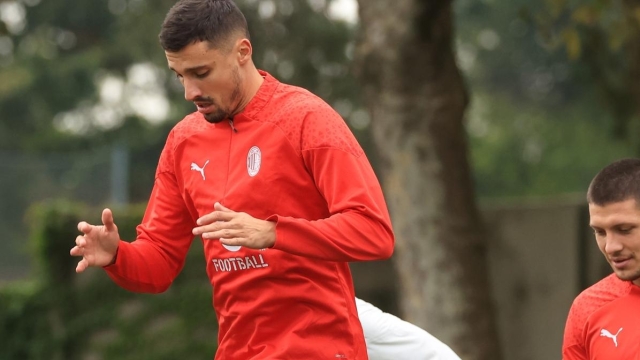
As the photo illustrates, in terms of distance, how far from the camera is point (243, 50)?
4121mm

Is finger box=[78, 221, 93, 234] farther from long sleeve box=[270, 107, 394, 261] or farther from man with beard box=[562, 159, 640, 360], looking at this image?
man with beard box=[562, 159, 640, 360]

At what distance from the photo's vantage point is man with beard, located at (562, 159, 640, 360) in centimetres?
412

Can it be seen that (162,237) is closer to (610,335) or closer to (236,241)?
(236,241)

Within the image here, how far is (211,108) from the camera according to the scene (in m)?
4.07

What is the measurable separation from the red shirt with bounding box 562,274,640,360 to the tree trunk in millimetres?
4381

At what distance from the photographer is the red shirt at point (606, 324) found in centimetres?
412

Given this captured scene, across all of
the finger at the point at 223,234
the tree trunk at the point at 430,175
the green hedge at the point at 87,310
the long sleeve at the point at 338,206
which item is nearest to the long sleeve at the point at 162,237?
the long sleeve at the point at 338,206

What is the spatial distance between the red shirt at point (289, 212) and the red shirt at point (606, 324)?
2.65 feet

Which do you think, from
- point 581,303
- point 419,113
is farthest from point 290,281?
point 419,113

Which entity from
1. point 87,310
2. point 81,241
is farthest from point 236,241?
point 87,310

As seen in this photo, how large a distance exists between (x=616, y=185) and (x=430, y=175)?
179 inches

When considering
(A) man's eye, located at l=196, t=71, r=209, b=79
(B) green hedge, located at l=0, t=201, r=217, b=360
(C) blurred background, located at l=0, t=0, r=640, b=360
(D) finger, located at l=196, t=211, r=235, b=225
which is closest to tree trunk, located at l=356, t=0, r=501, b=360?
(C) blurred background, located at l=0, t=0, r=640, b=360

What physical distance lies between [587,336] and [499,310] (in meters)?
7.28

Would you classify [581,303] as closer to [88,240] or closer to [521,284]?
[88,240]
